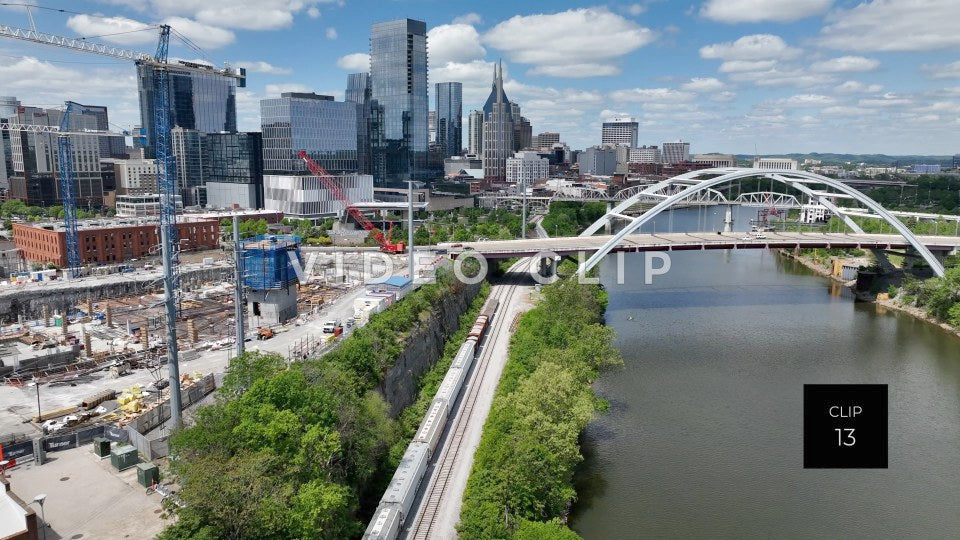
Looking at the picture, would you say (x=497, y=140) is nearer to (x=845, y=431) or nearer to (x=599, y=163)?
(x=599, y=163)

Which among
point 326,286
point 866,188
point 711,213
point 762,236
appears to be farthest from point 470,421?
point 866,188

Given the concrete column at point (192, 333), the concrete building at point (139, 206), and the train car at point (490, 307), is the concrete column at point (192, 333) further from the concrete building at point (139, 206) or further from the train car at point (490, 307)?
the concrete building at point (139, 206)

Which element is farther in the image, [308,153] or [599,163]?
[599,163]

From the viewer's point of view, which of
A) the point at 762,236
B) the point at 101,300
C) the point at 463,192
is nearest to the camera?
the point at 101,300

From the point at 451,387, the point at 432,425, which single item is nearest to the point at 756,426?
the point at 451,387

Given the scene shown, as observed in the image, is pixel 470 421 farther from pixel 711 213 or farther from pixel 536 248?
pixel 711 213

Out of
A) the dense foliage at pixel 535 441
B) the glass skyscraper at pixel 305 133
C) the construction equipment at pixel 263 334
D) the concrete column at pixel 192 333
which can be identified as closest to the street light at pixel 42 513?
the dense foliage at pixel 535 441
